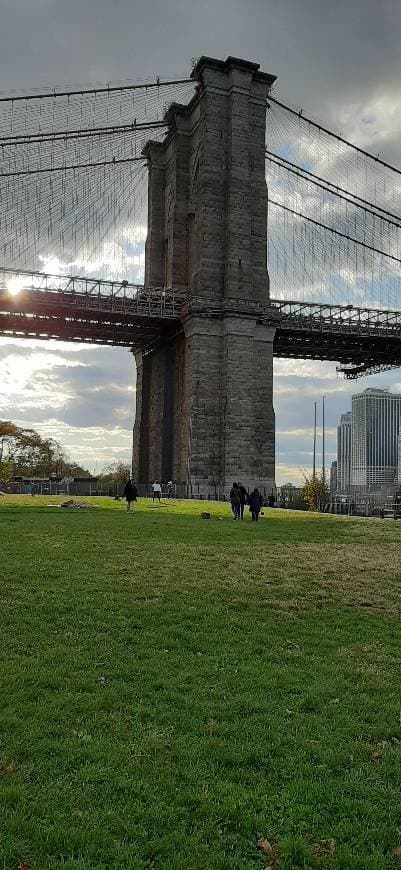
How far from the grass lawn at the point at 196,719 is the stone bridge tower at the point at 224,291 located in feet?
129

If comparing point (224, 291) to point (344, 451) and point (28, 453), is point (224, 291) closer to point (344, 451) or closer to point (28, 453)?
point (28, 453)

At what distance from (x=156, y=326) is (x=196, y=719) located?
5600 cm

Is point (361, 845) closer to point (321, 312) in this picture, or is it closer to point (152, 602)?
point (152, 602)

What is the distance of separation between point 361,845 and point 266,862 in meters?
0.71

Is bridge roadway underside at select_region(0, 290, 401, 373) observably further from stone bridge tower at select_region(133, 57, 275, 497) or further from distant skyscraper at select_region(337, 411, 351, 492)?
distant skyscraper at select_region(337, 411, 351, 492)

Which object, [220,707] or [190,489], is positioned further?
[190,489]

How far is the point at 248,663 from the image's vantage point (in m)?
8.47

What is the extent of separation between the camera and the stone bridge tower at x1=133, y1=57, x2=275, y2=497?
53781 millimetres

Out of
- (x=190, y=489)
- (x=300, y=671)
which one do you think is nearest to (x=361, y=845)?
(x=300, y=671)

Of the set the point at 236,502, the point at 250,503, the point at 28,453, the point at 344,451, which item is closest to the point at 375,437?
the point at 344,451

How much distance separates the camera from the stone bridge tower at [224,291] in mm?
53781

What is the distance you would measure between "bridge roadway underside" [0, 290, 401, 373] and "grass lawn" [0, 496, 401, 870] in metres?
43.3

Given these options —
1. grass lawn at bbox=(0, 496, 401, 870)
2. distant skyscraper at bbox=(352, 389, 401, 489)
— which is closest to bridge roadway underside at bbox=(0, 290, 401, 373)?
grass lawn at bbox=(0, 496, 401, 870)

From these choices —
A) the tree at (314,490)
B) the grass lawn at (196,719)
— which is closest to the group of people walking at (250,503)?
the grass lawn at (196,719)
